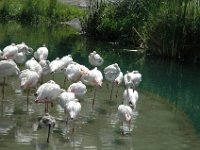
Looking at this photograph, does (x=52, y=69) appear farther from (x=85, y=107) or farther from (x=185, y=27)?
(x=185, y=27)

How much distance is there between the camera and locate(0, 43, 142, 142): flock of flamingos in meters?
10.1

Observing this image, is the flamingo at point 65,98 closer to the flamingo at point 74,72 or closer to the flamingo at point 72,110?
the flamingo at point 72,110

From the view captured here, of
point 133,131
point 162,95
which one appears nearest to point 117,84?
point 162,95

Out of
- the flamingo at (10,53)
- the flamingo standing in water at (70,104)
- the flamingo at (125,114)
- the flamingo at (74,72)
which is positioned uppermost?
the flamingo at (10,53)

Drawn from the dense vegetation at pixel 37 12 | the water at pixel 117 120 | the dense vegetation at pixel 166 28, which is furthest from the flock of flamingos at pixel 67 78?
the dense vegetation at pixel 37 12

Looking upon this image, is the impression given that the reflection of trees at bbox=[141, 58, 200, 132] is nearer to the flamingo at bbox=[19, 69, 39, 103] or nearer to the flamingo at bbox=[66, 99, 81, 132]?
the flamingo at bbox=[66, 99, 81, 132]

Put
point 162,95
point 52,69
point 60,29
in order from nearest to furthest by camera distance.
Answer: point 52,69 < point 162,95 < point 60,29

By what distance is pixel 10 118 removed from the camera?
10.6 meters

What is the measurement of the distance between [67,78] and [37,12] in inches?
645

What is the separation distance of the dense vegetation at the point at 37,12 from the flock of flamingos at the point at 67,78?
537 inches

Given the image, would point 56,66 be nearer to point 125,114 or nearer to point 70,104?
point 70,104

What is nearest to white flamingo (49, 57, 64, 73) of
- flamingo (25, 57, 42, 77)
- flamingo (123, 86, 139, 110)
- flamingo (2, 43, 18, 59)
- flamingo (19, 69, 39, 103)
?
flamingo (25, 57, 42, 77)

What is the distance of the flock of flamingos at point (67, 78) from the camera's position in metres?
10.1

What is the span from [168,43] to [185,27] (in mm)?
884
